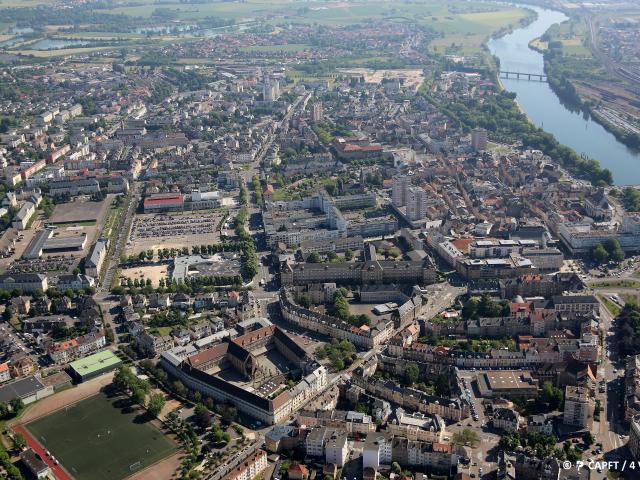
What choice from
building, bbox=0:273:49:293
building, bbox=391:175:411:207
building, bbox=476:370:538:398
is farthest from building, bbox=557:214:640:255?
building, bbox=0:273:49:293

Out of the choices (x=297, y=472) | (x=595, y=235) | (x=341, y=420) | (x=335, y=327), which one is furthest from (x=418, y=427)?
(x=595, y=235)

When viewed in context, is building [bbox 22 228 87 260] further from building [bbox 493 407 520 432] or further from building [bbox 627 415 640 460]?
building [bbox 627 415 640 460]

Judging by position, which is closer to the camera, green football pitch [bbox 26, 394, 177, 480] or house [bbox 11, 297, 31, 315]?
green football pitch [bbox 26, 394, 177, 480]

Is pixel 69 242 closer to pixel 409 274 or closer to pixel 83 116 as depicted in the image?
pixel 409 274

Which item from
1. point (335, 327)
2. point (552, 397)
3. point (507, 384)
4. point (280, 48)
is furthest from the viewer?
point (280, 48)

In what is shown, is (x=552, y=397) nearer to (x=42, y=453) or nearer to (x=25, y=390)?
(x=42, y=453)

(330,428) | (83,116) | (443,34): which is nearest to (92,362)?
(330,428)
